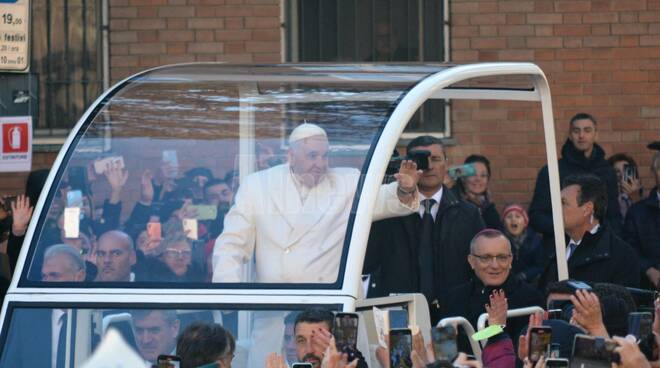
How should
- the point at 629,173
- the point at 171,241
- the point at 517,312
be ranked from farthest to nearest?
1. the point at 629,173
2. the point at 517,312
3. the point at 171,241

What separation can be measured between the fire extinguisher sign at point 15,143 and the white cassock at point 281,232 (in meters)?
2.83

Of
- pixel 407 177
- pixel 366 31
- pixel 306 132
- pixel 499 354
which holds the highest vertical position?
pixel 366 31

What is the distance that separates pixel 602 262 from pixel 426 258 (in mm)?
966

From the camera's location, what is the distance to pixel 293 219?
20.9 feet

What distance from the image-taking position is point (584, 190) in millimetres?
8359

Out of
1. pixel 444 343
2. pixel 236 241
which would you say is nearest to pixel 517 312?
A: pixel 236 241

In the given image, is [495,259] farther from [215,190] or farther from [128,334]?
[128,334]

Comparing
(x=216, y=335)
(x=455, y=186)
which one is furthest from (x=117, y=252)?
(x=455, y=186)

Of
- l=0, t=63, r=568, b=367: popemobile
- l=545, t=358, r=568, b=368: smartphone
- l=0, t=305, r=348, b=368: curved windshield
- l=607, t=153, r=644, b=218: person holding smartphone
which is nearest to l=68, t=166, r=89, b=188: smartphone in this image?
l=0, t=63, r=568, b=367: popemobile

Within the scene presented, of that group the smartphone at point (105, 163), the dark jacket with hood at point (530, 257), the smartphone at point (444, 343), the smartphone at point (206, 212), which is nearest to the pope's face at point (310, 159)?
the smartphone at point (206, 212)

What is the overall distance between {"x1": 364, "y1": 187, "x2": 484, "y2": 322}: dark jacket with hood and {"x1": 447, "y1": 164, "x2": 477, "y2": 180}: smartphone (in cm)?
252

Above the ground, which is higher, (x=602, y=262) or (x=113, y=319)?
(x=602, y=262)

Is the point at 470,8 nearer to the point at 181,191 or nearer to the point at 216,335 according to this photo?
the point at 181,191

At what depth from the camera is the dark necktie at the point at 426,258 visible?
8023 mm
